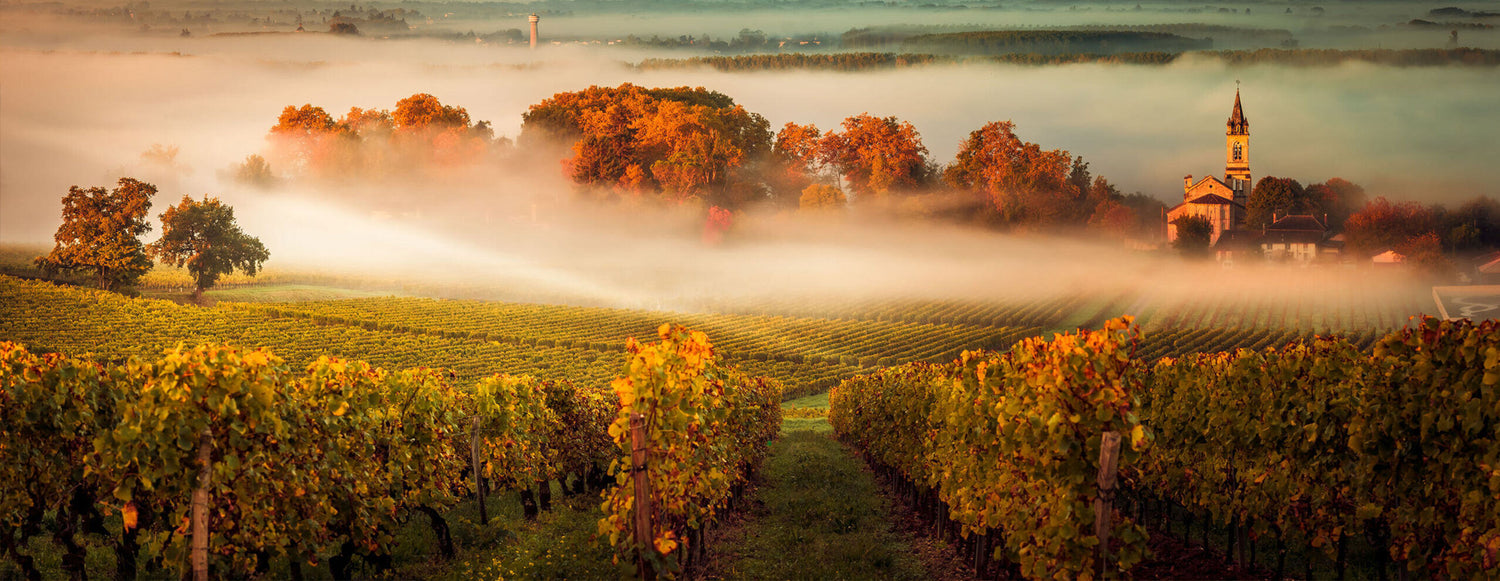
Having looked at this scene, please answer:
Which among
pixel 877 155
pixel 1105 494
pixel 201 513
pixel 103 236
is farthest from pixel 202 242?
pixel 1105 494

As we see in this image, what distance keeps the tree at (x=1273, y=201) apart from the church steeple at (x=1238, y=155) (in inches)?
259

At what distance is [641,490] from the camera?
8578mm

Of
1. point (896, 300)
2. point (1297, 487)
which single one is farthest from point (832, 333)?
point (1297, 487)

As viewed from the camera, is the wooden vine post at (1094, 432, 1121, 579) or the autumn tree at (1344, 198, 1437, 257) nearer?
the wooden vine post at (1094, 432, 1121, 579)

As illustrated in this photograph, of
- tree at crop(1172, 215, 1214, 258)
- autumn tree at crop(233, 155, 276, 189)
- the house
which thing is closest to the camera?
the house

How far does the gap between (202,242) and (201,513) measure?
54.2 m

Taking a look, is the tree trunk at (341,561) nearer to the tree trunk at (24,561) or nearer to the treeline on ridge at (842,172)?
the tree trunk at (24,561)

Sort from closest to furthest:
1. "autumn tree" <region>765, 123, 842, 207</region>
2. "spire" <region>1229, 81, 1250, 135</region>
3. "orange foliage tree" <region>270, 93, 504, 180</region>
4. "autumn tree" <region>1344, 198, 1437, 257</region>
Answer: "autumn tree" <region>1344, 198, 1437, 257</region>, "orange foliage tree" <region>270, 93, 504, 180</region>, "autumn tree" <region>765, 123, 842, 207</region>, "spire" <region>1229, 81, 1250, 135</region>

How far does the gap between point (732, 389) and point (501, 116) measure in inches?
3138

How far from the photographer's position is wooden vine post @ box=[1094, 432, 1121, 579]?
7012 millimetres

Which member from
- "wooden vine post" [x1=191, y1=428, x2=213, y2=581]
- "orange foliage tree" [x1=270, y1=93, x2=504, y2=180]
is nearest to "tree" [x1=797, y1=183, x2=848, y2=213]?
"orange foliage tree" [x1=270, y1=93, x2=504, y2=180]

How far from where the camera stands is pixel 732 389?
14.1 m

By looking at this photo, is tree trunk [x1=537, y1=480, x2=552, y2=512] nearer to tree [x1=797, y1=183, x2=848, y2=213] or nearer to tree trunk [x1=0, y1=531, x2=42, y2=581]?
tree trunk [x1=0, y1=531, x2=42, y2=581]

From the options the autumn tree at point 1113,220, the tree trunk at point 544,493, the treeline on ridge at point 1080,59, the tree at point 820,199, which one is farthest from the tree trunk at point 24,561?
the treeline on ridge at point 1080,59
